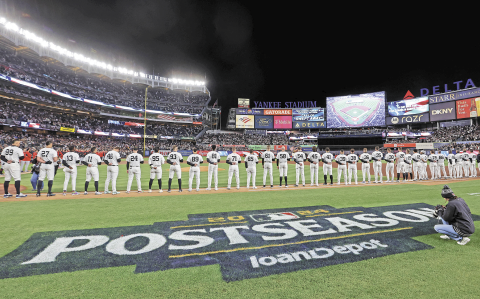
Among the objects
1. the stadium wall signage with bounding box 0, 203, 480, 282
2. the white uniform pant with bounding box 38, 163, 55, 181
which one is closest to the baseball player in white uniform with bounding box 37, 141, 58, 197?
the white uniform pant with bounding box 38, 163, 55, 181

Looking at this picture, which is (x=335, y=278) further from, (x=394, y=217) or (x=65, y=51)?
(x=65, y=51)

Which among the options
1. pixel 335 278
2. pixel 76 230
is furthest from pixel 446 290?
pixel 76 230

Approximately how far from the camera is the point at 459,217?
399 cm

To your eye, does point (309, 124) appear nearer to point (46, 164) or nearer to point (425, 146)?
point (425, 146)

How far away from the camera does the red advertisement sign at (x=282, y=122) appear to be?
56.7 metres

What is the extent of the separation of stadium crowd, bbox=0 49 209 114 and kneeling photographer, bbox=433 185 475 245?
156 ft

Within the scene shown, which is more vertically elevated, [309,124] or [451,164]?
[309,124]

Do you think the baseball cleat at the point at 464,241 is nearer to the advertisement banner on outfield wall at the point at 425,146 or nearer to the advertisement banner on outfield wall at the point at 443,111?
the advertisement banner on outfield wall at the point at 425,146

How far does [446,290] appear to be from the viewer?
2.56 metres

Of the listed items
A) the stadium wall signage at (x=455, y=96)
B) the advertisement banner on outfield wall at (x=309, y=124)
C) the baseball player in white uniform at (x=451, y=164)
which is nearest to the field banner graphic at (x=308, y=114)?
the advertisement banner on outfield wall at (x=309, y=124)

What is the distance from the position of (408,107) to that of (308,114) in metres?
20.7

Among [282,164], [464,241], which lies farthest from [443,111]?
[464,241]

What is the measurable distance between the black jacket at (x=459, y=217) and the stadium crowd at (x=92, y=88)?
4751 cm

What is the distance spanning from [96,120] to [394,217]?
191 ft
